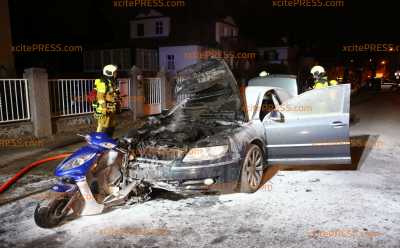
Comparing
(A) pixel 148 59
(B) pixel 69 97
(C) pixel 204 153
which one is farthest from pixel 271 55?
(C) pixel 204 153

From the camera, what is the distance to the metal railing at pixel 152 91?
1331cm

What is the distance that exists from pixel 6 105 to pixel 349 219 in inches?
321

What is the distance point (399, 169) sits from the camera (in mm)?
6141

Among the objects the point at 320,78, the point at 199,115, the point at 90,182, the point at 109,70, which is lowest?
the point at 90,182

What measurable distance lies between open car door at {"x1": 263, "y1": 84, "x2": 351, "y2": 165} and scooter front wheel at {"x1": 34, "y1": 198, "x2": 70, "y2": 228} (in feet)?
10.3

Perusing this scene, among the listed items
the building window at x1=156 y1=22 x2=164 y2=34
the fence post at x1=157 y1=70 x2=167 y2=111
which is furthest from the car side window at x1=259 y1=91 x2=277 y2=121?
the building window at x1=156 y1=22 x2=164 y2=34

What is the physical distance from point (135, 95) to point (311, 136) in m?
8.10

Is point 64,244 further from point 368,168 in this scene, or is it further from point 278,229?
point 368,168

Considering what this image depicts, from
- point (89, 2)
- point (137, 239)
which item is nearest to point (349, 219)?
point (137, 239)

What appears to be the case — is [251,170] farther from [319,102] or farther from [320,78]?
[320,78]

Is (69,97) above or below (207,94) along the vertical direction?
below

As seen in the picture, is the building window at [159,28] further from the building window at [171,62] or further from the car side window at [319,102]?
the car side window at [319,102]

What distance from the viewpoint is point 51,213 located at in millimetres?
3846

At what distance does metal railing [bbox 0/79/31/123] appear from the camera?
8547mm
